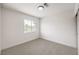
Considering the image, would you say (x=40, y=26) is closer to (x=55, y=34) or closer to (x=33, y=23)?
(x=33, y=23)

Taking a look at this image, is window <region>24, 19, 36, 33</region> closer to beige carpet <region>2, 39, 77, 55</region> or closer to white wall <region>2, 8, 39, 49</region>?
white wall <region>2, 8, 39, 49</region>

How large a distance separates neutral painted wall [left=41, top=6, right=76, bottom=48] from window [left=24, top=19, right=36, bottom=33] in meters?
0.73

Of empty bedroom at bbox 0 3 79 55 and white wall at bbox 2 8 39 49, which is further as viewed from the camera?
white wall at bbox 2 8 39 49

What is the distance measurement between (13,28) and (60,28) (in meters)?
2.70

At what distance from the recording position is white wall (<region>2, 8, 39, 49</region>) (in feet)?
9.40

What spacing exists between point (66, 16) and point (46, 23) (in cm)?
159

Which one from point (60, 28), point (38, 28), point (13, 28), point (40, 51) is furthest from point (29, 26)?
point (40, 51)

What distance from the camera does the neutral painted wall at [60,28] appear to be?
329cm

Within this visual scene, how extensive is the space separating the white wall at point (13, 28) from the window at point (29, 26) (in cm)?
24

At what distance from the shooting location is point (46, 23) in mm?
4695

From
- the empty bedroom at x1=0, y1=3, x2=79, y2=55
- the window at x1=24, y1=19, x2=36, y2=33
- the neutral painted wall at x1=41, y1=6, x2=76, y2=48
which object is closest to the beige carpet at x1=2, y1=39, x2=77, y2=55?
the empty bedroom at x1=0, y1=3, x2=79, y2=55

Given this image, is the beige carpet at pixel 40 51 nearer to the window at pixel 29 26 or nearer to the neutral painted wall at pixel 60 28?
the neutral painted wall at pixel 60 28

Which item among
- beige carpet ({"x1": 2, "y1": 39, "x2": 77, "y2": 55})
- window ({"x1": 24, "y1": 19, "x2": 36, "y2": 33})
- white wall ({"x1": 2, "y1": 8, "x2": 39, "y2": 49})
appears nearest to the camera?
beige carpet ({"x1": 2, "y1": 39, "x2": 77, "y2": 55})

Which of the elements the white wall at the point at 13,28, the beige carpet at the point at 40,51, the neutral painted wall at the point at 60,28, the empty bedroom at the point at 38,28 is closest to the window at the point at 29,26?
the empty bedroom at the point at 38,28
